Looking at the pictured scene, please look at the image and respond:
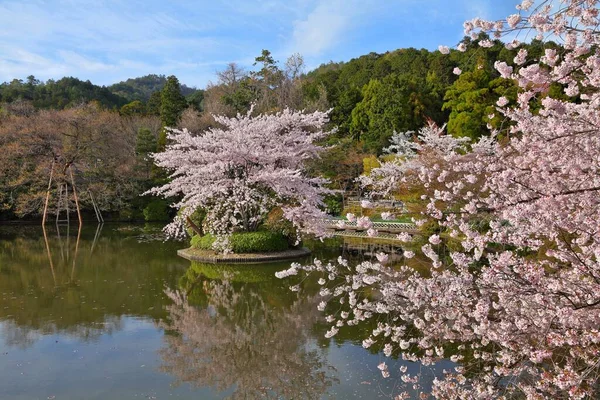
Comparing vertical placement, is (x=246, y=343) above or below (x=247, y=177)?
below

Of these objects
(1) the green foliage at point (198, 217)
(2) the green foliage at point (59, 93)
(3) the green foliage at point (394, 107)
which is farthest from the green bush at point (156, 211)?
(2) the green foliage at point (59, 93)

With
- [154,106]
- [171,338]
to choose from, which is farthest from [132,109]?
[171,338]

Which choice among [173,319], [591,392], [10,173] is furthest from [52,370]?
[10,173]

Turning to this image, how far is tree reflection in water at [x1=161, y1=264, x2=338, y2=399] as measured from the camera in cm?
567

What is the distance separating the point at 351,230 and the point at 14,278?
1146cm

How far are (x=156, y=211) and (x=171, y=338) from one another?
60.6 ft

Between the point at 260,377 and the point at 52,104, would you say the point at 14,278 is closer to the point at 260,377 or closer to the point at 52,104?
the point at 260,377

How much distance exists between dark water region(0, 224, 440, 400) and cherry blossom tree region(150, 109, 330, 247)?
1.85 metres

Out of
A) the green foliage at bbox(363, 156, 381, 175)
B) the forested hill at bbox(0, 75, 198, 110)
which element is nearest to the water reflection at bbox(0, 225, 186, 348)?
the green foliage at bbox(363, 156, 381, 175)

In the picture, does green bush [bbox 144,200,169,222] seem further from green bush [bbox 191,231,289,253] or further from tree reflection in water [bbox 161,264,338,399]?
tree reflection in water [bbox 161,264,338,399]

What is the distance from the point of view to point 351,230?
19391 mm

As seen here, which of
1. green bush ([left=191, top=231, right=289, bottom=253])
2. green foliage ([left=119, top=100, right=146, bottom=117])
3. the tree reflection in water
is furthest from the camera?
green foliage ([left=119, top=100, right=146, bottom=117])

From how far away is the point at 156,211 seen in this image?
81.8 feet

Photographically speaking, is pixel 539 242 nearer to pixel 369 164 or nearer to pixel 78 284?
pixel 78 284
